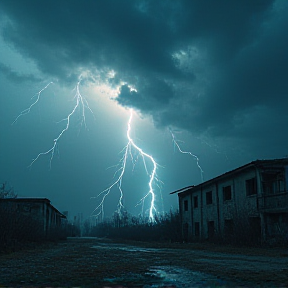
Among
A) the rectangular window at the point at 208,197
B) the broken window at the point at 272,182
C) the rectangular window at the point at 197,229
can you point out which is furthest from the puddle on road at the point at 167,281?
the rectangular window at the point at 197,229

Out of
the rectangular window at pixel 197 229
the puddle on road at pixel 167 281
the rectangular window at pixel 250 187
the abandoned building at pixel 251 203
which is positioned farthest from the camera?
the rectangular window at pixel 197 229

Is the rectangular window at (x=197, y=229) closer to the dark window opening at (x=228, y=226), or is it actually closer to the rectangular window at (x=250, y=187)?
the dark window opening at (x=228, y=226)

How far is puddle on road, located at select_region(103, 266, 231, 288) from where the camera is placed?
4.34 m

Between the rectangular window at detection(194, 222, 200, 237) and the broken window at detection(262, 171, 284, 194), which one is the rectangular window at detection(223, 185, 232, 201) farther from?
the rectangular window at detection(194, 222, 200, 237)

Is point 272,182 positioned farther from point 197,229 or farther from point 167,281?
point 167,281

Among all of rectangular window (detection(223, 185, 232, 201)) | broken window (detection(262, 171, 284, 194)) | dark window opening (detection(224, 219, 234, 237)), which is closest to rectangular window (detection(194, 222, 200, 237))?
rectangular window (detection(223, 185, 232, 201))

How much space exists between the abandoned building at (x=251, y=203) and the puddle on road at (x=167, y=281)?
1145 centimetres

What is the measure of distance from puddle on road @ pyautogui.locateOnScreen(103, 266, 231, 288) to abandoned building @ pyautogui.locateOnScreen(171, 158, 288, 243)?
11452 millimetres

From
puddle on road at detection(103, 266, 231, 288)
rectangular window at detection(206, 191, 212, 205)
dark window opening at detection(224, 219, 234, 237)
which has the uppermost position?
rectangular window at detection(206, 191, 212, 205)

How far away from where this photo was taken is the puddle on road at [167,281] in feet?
14.3

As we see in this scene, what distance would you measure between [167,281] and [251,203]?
46.6 feet

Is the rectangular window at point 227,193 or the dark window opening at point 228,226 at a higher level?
the rectangular window at point 227,193

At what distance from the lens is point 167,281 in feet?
15.7

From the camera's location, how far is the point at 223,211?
69.4 feet
